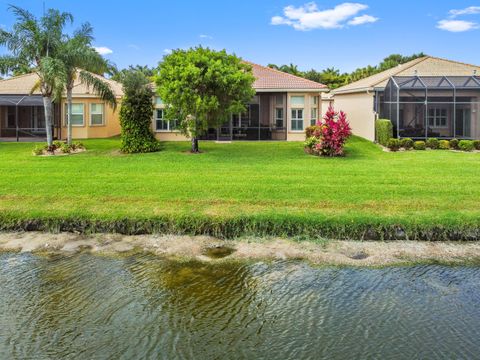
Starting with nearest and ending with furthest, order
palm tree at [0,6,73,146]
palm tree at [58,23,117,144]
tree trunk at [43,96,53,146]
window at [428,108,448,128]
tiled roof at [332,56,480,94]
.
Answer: palm tree at [0,6,73,146]
palm tree at [58,23,117,144]
tree trunk at [43,96,53,146]
window at [428,108,448,128]
tiled roof at [332,56,480,94]

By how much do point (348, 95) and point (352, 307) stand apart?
28359 millimetres

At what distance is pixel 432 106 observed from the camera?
2733 centimetres

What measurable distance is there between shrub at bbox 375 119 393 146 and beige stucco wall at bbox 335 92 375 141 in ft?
6.62

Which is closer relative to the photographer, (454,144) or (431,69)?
(454,144)

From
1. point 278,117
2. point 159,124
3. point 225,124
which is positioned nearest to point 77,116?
point 159,124

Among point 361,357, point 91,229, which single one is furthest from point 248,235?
point 361,357

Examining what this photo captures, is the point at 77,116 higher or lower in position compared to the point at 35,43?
lower

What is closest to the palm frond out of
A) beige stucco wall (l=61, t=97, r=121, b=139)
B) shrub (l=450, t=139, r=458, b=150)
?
beige stucco wall (l=61, t=97, r=121, b=139)

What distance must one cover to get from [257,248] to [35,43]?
17.4 meters

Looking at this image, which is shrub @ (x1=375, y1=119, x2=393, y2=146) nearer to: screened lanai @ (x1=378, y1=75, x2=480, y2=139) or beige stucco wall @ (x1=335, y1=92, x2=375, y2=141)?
screened lanai @ (x1=378, y1=75, x2=480, y2=139)

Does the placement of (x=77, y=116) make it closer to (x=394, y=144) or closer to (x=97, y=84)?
(x=97, y=84)

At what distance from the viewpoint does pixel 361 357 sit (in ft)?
18.1

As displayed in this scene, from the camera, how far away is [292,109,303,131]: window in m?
29.0

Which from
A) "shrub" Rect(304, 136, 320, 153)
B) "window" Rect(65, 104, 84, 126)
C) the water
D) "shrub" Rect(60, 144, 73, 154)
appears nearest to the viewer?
the water
